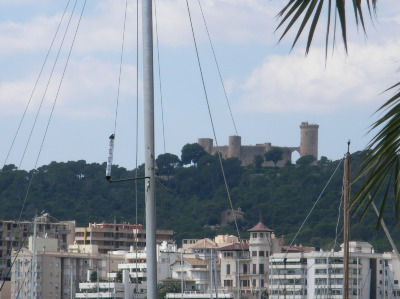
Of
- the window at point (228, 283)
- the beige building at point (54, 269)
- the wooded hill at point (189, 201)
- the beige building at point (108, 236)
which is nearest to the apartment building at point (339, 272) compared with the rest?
the window at point (228, 283)

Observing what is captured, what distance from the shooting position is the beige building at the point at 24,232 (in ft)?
368

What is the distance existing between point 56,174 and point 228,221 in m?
30.6

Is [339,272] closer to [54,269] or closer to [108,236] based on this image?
[54,269]

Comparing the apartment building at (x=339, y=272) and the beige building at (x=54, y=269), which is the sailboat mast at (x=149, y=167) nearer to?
the apartment building at (x=339, y=272)

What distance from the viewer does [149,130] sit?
378 inches

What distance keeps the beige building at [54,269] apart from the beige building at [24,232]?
5.96 metres

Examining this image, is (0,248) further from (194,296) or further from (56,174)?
(56,174)

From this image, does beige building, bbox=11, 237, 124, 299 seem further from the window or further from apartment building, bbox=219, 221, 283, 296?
the window

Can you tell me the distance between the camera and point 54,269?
99.2 meters

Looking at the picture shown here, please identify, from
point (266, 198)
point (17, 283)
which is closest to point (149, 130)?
point (17, 283)

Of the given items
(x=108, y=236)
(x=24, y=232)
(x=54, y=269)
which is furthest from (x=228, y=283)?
(x=108, y=236)

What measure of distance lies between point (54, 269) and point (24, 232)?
25801 millimetres

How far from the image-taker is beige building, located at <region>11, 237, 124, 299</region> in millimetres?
94562

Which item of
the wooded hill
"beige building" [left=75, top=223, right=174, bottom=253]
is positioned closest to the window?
"beige building" [left=75, top=223, right=174, bottom=253]
